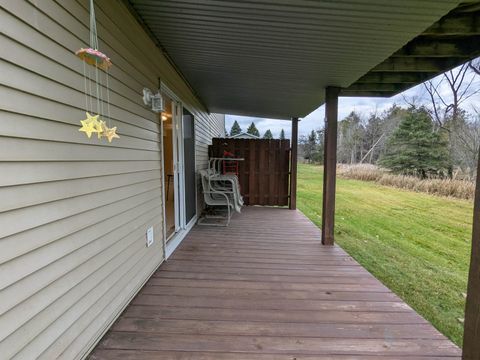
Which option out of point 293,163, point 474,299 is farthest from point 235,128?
point 474,299

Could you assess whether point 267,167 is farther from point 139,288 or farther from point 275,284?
point 139,288

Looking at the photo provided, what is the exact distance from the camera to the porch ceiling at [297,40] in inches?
71.0

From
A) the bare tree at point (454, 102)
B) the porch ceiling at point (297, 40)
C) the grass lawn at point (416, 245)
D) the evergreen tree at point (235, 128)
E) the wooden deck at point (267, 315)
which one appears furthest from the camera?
the evergreen tree at point (235, 128)

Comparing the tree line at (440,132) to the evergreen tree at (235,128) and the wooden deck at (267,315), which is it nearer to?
A: the wooden deck at (267,315)

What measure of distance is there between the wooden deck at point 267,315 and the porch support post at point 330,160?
540mm

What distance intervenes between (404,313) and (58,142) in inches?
104

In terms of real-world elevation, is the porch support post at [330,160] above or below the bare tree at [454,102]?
below

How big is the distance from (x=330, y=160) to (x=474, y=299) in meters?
2.59

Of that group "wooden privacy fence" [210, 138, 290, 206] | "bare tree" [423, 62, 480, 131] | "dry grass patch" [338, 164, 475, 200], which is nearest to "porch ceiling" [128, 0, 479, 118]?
"wooden privacy fence" [210, 138, 290, 206]

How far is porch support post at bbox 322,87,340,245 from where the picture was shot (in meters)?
3.60

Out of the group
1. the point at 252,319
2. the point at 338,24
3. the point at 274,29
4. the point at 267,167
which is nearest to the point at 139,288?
the point at 252,319

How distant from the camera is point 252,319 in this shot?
6.45 ft

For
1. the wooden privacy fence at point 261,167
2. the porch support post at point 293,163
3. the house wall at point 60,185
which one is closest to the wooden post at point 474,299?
the house wall at point 60,185

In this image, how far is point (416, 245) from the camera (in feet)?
14.2
